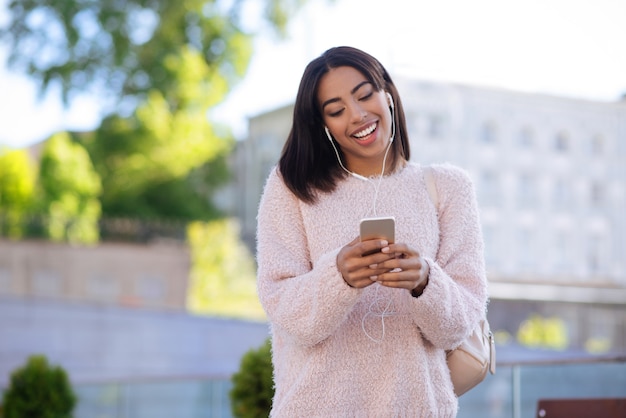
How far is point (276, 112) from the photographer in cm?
2086

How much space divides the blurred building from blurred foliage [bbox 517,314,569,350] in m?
0.19

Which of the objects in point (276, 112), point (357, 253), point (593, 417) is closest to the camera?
point (357, 253)

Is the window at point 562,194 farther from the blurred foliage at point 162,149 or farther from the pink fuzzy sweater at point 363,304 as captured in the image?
the pink fuzzy sweater at point 363,304

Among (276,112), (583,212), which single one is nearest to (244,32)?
(276,112)

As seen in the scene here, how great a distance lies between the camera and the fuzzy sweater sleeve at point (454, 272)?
2115 millimetres

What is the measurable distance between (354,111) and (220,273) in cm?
2399

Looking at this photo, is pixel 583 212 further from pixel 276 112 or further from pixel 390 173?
pixel 390 173

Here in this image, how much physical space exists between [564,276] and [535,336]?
175 cm

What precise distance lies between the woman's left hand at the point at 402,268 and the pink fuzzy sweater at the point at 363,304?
7 centimetres

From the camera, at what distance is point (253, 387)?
250 inches

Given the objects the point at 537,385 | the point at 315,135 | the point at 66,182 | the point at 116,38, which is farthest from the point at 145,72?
the point at 315,135

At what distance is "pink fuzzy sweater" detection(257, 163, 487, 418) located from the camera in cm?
214

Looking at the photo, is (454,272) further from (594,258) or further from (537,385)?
(594,258)

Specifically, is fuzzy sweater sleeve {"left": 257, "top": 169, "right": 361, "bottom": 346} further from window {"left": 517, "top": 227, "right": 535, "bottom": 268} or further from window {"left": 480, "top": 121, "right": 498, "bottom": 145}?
window {"left": 517, "top": 227, "right": 535, "bottom": 268}
